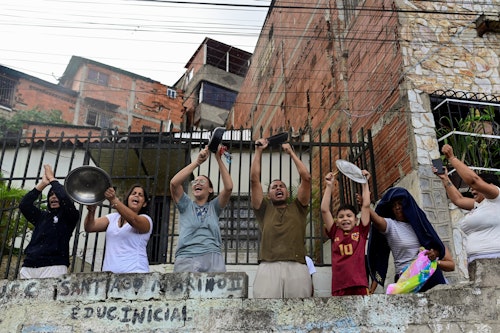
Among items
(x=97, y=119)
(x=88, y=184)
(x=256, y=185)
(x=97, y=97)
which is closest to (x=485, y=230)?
(x=256, y=185)

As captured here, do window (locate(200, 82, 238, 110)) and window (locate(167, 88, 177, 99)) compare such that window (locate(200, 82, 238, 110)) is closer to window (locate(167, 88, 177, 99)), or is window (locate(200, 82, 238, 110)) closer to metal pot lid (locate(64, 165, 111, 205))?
window (locate(167, 88, 177, 99))

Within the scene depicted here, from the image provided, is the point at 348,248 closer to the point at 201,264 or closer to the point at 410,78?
the point at 201,264

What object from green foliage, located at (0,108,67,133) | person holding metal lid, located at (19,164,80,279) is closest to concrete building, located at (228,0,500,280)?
person holding metal lid, located at (19,164,80,279)

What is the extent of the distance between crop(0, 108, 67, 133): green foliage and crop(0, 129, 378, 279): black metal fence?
10.8 m

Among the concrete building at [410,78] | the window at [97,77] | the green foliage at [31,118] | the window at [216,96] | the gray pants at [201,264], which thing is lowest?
the gray pants at [201,264]

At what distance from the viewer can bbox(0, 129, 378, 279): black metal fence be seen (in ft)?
20.4

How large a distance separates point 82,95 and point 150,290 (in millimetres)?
22408

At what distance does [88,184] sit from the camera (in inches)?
150

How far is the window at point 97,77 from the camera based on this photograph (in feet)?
80.3

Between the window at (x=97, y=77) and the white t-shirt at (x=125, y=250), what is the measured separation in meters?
22.3

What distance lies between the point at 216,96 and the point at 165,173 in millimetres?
16080

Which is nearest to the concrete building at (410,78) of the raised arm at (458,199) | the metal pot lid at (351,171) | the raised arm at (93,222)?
the raised arm at (458,199)

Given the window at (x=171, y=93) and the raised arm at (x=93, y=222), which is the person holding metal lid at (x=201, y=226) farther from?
the window at (x=171, y=93)

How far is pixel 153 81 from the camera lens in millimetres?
26328
